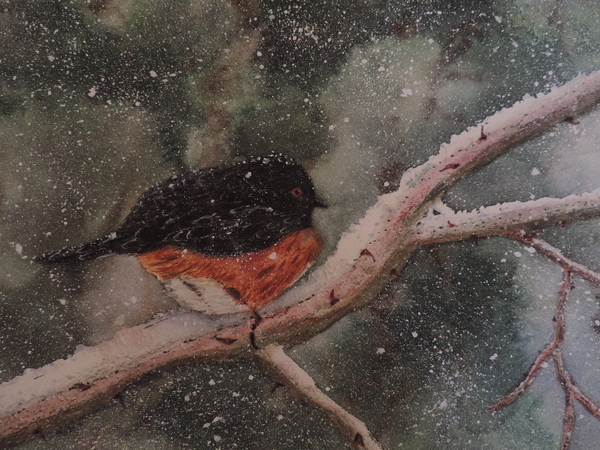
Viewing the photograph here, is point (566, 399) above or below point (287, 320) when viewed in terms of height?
above

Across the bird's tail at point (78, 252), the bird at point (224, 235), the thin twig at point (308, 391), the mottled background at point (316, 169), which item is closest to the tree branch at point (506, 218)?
the mottled background at point (316, 169)

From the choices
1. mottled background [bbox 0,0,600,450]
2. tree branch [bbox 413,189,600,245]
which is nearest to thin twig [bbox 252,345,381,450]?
mottled background [bbox 0,0,600,450]

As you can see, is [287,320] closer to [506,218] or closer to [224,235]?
[224,235]

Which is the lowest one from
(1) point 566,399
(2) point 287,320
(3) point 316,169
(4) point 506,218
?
(2) point 287,320

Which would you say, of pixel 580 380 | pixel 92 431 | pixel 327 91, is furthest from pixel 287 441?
pixel 327 91

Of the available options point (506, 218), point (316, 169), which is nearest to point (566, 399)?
point (506, 218)

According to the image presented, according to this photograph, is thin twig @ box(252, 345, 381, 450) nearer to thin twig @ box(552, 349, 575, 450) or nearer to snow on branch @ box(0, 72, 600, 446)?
snow on branch @ box(0, 72, 600, 446)
